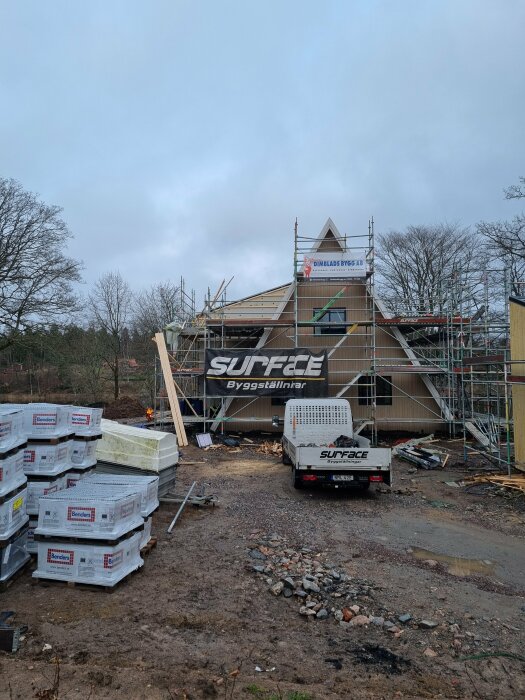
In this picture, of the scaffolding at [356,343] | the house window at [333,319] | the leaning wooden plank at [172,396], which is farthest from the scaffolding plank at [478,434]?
the leaning wooden plank at [172,396]

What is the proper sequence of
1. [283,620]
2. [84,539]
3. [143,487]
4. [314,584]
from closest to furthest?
[283,620], [84,539], [314,584], [143,487]

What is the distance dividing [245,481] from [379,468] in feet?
11.9

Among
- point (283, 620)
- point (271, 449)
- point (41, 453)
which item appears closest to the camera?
point (283, 620)

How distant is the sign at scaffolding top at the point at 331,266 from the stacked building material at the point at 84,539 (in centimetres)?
1401

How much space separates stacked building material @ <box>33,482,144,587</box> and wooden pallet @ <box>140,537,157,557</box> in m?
0.67

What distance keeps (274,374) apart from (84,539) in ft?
41.9

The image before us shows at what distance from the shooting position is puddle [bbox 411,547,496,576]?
6.10 m

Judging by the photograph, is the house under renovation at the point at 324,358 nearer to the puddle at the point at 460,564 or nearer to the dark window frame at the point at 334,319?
the dark window frame at the point at 334,319

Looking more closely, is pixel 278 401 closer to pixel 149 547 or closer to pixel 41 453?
pixel 149 547

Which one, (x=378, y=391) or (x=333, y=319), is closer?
(x=378, y=391)

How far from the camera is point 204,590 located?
5270mm

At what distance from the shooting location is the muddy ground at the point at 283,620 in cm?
354

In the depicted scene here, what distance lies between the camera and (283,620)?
4652 mm

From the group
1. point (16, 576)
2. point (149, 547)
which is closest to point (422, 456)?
point (149, 547)
